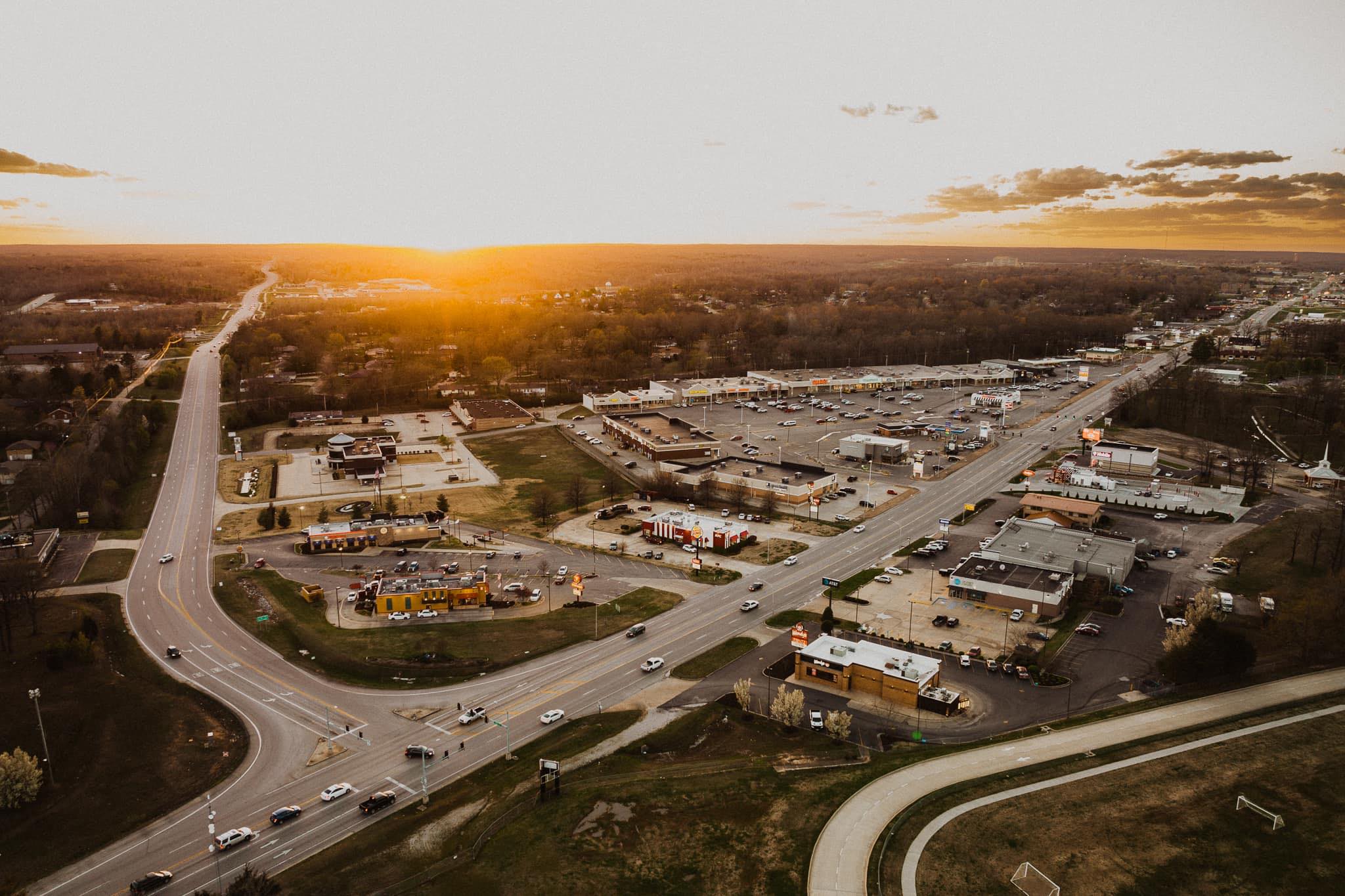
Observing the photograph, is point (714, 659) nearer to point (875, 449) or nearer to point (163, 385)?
point (875, 449)

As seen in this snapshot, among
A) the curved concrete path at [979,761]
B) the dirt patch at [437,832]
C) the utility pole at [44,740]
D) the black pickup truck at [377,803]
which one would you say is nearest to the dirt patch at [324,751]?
the black pickup truck at [377,803]

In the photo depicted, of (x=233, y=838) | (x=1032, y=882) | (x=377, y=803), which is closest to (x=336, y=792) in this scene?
(x=377, y=803)

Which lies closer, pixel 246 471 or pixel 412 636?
pixel 412 636

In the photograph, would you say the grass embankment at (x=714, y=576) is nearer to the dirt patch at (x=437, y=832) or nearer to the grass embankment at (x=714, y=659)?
the grass embankment at (x=714, y=659)

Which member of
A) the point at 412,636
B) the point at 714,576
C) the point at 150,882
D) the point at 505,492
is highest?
the point at 150,882

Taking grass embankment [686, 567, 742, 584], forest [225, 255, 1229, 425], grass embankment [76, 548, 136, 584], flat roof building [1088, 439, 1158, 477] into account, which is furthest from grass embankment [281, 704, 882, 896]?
forest [225, 255, 1229, 425]

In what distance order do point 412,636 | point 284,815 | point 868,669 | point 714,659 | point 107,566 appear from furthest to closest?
point 107,566
point 412,636
point 714,659
point 868,669
point 284,815
